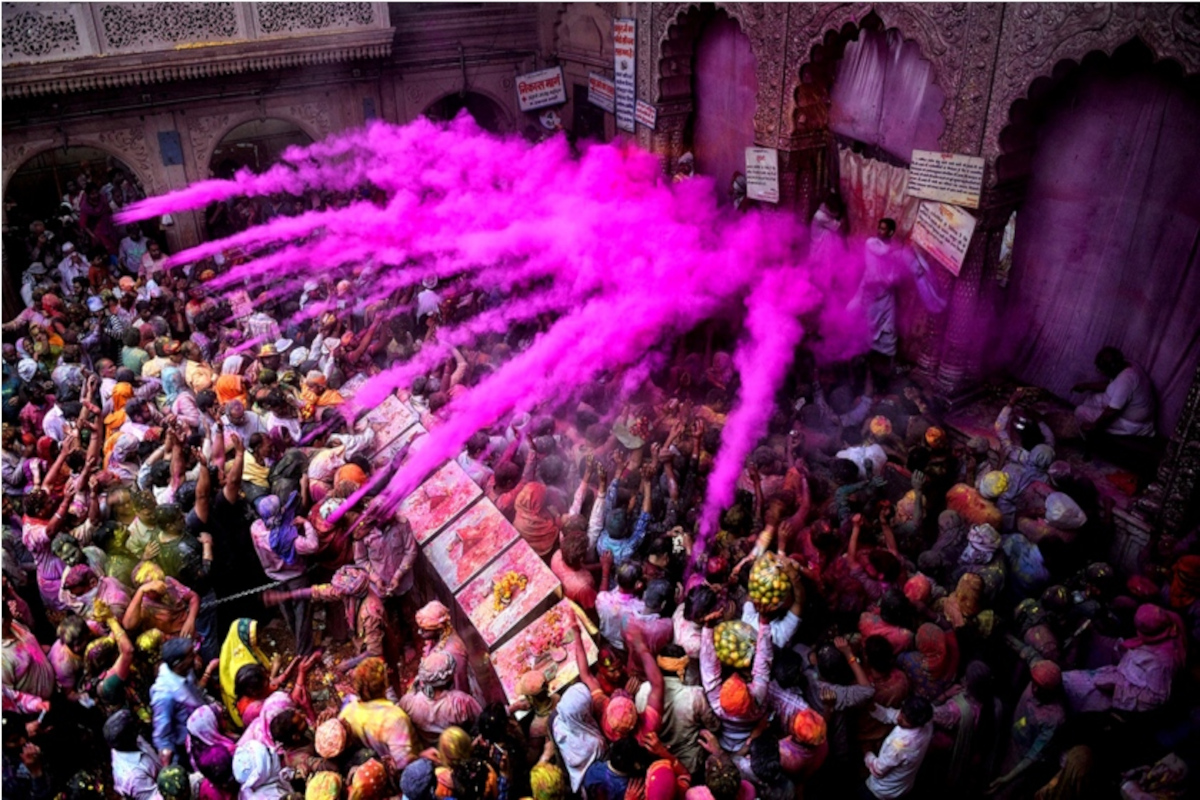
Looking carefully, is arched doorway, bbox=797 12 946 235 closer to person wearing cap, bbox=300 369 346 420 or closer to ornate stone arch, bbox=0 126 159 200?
person wearing cap, bbox=300 369 346 420

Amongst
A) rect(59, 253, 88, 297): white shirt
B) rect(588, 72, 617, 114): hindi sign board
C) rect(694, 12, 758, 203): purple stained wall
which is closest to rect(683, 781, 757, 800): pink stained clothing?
rect(694, 12, 758, 203): purple stained wall

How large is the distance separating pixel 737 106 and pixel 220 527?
9.38 m

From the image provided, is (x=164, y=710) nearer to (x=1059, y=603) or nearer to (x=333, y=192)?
(x=1059, y=603)

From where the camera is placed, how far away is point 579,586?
5895 millimetres

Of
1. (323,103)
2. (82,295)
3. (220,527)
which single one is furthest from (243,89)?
(220,527)

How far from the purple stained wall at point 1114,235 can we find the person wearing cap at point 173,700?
8372mm

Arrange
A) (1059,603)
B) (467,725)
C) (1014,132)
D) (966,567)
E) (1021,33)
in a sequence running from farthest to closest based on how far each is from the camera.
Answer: (1014,132) → (1021,33) → (966,567) → (1059,603) → (467,725)

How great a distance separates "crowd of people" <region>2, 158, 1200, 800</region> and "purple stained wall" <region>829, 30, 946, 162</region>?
Answer: 10.2ft

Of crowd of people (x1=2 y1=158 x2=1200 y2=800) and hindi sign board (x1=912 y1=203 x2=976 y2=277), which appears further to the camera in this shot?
hindi sign board (x1=912 y1=203 x2=976 y2=277)

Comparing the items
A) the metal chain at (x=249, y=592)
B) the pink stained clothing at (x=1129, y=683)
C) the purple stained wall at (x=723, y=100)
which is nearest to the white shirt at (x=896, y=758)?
the pink stained clothing at (x=1129, y=683)

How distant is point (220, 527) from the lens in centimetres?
646

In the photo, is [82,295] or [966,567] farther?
[82,295]

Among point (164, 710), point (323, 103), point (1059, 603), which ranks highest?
point (323, 103)

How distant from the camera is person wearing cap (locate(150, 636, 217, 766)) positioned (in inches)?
196
